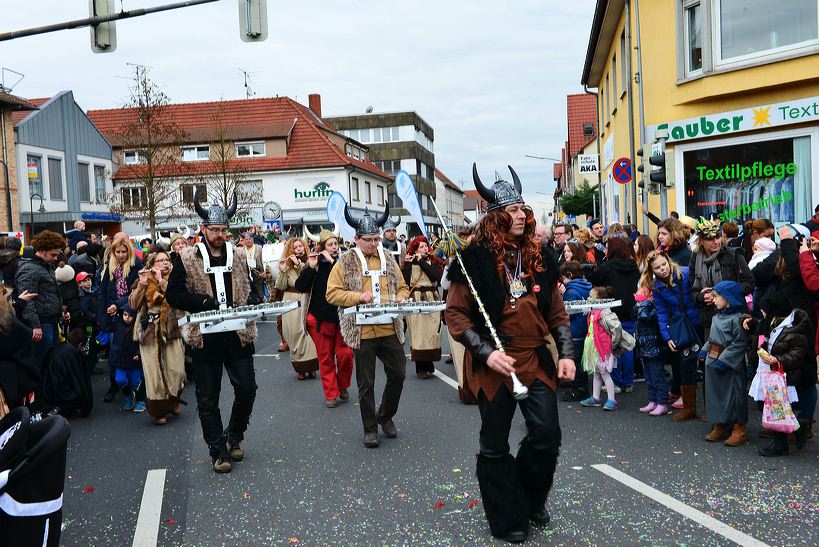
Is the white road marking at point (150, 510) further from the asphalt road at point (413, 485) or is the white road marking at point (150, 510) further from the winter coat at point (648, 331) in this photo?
the winter coat at point (648, 331)

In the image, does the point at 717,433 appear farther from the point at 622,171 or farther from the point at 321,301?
the point at 622,171

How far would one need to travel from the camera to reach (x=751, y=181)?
15.1 metres

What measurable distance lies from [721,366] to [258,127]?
47.4m

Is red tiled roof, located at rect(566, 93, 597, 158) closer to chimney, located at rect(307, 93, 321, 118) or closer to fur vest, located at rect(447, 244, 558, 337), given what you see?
chimney, located at rect(307, 93, 321, 118)

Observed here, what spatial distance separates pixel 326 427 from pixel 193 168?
39.1 meters

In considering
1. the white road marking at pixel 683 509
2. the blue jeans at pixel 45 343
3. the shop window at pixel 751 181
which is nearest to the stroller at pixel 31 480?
the white road marking at pixel 683 509

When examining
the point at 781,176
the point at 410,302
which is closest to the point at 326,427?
the point at 410,302

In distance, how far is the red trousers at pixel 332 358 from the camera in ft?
28.1

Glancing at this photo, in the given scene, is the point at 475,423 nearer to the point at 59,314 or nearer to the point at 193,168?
the point at 59,314

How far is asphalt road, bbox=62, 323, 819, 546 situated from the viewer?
465 cm

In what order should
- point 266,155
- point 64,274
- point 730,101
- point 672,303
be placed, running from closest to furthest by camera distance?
1. point 672,303
2. point 64,274
3. point 730,101
4. point 266,155

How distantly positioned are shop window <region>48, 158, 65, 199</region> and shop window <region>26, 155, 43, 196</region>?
680 millimetres

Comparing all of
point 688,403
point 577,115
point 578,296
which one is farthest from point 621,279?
point 577,115

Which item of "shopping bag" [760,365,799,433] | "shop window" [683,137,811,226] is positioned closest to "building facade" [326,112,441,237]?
"shop window" [683,137,811,226]
